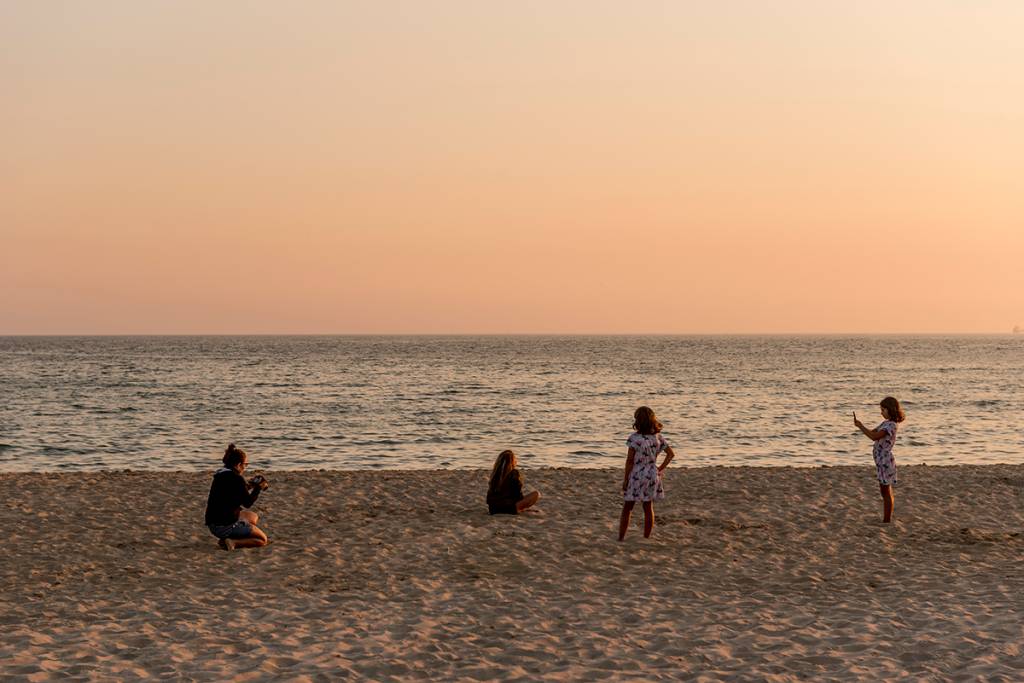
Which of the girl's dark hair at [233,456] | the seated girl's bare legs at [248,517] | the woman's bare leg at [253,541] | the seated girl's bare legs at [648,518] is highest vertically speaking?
the girl's dark hair at [233,456]

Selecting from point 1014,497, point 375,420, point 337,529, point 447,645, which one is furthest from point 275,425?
point 447,645

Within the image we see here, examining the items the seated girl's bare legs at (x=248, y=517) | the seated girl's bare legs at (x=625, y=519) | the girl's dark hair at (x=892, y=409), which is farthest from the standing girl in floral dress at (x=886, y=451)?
the seated girl's bare legs at (x=248, y=517)

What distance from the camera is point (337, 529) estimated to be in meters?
14.5

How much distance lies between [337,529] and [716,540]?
564cm

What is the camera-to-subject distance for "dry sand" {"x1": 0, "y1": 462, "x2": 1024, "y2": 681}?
28.0 ft

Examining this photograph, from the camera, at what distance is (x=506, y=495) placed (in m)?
15.4

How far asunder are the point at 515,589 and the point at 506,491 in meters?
4.31

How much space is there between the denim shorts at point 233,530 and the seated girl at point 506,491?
402 centimetres

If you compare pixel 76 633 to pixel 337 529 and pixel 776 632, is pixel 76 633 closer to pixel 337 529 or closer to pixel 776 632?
pixel 337 529

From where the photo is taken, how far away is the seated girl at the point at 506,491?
1540 cm

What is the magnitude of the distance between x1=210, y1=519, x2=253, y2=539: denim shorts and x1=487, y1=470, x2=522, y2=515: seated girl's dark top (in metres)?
4.02

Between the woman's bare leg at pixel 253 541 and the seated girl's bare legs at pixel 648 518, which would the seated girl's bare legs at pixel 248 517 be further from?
the seated girl's bare legs at pixel 648 518

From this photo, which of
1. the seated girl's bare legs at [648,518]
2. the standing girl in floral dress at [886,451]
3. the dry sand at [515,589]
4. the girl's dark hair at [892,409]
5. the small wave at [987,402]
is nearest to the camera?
the dry sand at [515,589]

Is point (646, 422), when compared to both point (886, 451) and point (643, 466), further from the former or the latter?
point (886, 451)
